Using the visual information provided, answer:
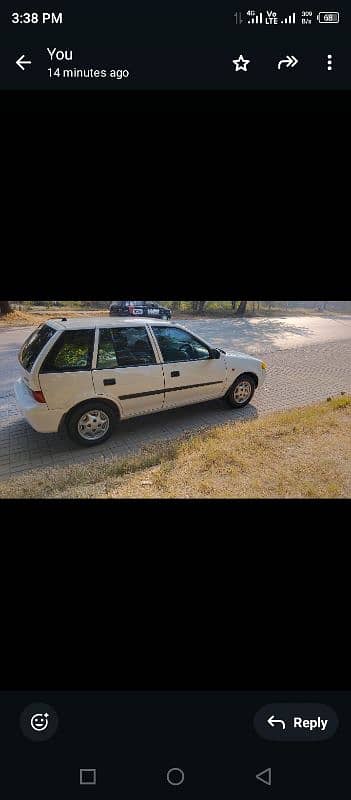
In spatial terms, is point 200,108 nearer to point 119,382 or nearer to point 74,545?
point 74,545

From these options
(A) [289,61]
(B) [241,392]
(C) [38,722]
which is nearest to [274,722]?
(C) [38,722]

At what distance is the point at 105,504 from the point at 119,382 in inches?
50.9

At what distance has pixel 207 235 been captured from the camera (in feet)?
2.78

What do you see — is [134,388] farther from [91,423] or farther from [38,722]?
[38,722]

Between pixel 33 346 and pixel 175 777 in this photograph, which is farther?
pixel 33 346

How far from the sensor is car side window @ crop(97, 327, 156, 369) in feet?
7.05

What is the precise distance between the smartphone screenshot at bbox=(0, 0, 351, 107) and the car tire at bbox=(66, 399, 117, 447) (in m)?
1.68

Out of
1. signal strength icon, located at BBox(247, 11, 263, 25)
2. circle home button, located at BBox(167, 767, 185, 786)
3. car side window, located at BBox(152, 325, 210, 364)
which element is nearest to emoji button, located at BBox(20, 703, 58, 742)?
circle home button, located at BBox(167, 767, 185, 786)

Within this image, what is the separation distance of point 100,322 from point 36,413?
0.76 metres

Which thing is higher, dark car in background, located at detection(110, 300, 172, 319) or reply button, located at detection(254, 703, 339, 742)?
dark car in background, located at detection(110, 300, 172, 319)

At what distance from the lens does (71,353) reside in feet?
6.75

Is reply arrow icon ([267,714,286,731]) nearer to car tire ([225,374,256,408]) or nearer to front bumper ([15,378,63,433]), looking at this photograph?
front bumper ([15,378,63,433])

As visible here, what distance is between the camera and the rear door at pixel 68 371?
203cm

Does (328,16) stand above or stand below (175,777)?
above
